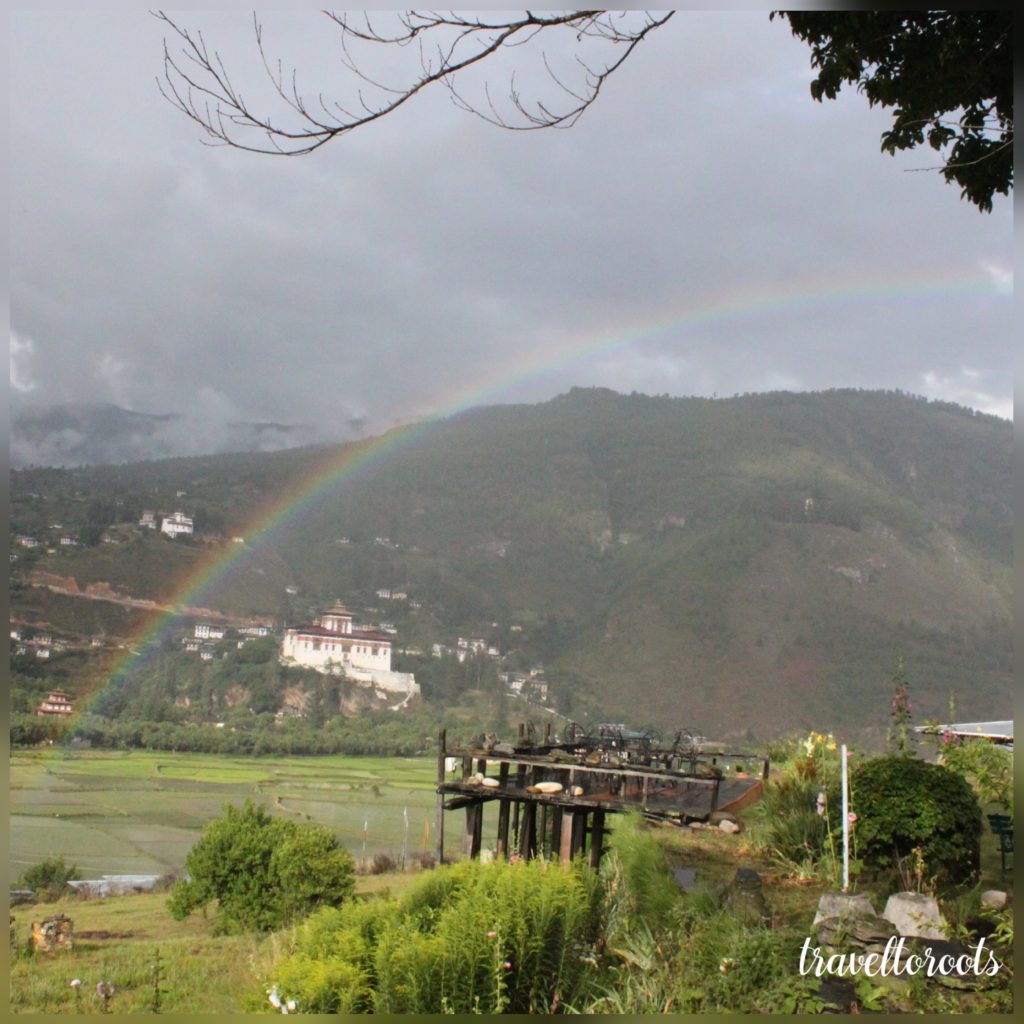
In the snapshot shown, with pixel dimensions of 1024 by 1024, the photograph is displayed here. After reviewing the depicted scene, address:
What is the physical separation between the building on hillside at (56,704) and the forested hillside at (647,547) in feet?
23.6

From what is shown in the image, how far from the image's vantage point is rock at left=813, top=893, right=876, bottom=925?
5.29 m

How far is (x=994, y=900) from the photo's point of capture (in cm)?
640

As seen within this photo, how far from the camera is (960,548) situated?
299 ft

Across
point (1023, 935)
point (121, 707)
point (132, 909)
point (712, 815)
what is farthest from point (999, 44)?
point (121, 707)

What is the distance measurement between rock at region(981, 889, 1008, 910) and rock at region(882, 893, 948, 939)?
1.01 metres

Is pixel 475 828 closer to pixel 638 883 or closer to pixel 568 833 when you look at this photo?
pixel 568 833

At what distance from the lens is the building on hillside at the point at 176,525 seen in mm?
78750

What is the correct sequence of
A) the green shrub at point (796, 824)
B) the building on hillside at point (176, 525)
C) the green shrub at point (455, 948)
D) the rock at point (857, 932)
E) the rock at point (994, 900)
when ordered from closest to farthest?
the green shrub at point (455, 948), the rock at point (857, 932), the rock at point (994, 900), the green shrub at point (796, 824), the building on hillside at point (176, 525)

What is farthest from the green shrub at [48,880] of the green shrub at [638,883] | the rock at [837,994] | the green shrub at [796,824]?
the rock at [837,994]

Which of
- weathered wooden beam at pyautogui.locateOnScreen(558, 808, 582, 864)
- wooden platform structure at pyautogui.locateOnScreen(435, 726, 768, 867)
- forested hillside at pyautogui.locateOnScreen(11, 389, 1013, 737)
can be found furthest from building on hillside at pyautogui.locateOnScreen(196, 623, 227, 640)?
weathered wooden beam at pyautogui.locateOnScreen(558, 808, 582, 864)

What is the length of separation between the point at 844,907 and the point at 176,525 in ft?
266

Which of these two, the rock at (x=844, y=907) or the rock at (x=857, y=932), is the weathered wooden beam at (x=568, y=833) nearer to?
the rock at (x=844, y=907)

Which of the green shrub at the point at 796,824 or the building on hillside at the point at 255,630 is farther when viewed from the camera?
the building on hillside at the point at 255,630

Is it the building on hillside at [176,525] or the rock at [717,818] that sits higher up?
the building on hillside at [176,525]
